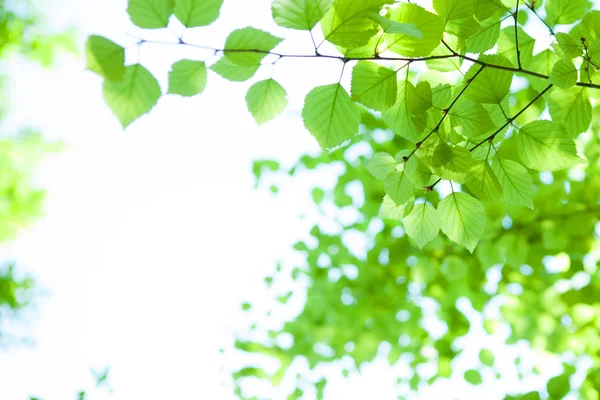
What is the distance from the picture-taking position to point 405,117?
1.82 ft

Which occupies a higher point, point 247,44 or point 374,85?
point 247,44

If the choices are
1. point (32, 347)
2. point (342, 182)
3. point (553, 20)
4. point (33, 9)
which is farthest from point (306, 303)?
point (33, 9)

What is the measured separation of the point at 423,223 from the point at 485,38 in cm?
25

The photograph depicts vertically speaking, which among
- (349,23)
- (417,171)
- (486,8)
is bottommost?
(417,171)

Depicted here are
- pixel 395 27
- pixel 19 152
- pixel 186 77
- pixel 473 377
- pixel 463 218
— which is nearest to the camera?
pixel 395 27

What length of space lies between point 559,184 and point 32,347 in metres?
4.74

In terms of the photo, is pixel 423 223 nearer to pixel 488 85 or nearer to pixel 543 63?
pixel 488 85

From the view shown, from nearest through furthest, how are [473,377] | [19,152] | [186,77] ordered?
[186,77]
[473,377]
[19,152]

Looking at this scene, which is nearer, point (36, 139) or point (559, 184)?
point (559, 184)

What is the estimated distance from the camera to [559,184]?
1.51 m

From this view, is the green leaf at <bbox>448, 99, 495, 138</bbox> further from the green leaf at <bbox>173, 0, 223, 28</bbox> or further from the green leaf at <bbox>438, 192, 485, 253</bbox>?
the green leaf at <bbox>173, 0, 223, 28</bbox>

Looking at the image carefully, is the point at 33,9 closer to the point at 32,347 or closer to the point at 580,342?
the point at 32,347

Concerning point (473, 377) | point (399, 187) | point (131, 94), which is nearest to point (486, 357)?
point (473, 377)

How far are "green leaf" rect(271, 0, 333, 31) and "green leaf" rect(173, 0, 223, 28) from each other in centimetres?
6
